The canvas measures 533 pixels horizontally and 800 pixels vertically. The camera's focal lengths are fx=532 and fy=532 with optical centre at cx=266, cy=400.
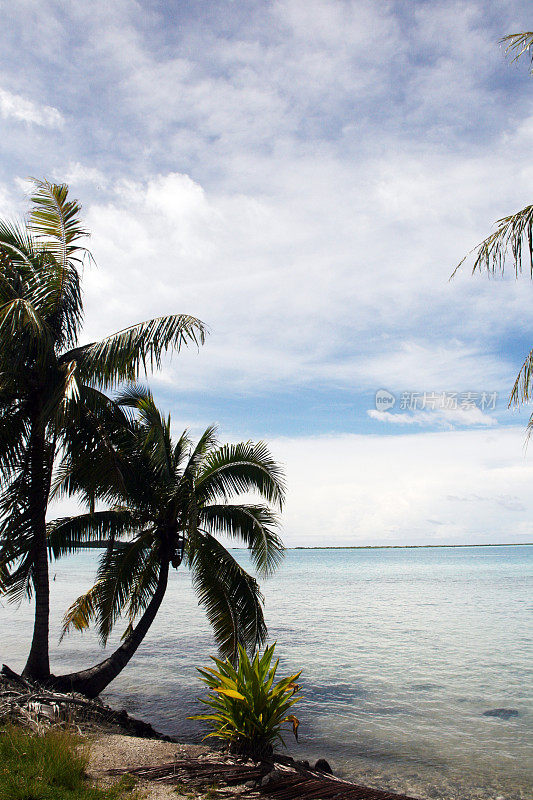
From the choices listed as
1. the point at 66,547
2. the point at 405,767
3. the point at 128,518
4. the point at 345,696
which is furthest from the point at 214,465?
the point at 345,696

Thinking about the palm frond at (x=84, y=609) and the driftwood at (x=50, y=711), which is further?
the palm frond at (x=84, y=609)

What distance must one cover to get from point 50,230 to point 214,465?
543 cm

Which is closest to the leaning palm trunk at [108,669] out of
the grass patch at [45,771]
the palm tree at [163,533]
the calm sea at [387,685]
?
the palm tree at [163,533]

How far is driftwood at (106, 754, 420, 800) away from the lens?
5203 mm

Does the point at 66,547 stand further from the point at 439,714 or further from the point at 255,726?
the point at 439,714

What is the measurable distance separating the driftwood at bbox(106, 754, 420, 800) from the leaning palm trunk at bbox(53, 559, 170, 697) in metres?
4.28

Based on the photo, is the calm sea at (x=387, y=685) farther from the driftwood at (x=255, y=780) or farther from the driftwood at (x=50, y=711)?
the driftwood at (x=255, y=780)

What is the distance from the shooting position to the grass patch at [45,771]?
4.75 metres

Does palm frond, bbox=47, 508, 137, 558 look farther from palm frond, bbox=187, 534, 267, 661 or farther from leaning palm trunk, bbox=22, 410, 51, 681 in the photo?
palm frond, bbox=187, 534, 267, 661

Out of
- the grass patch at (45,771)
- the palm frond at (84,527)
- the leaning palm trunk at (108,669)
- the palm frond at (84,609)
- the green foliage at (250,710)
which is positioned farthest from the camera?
the palm frond at (84,527)

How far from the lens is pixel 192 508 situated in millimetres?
9922

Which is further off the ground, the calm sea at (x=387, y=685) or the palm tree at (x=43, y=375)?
the palm tree at (x=43, y=375)

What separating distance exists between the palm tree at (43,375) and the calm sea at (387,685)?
182 inches

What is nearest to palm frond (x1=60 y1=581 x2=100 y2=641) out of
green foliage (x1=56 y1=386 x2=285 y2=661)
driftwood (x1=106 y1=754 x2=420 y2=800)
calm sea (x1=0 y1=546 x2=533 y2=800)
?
green foliage (x1=56 y1=386 x2=285 y2=661)
